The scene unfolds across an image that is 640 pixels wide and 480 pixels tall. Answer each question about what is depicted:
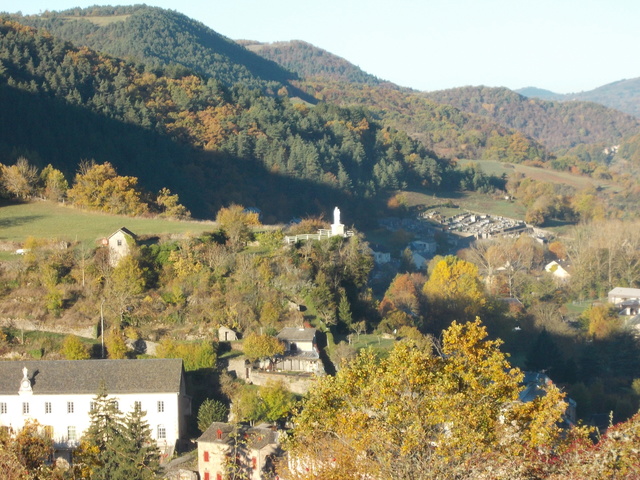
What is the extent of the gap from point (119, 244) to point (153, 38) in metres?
94.4

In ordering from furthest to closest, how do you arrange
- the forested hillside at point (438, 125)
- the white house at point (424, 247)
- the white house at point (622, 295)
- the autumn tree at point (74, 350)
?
the forested hillside at point (438, 125) → the white house at point (424, 247) → the white house at point (622, 295) → the autumn tree at point (74, 350)

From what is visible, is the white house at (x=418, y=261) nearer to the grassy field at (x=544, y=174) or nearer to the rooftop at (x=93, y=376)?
the rooftop at (x=93, y=376)

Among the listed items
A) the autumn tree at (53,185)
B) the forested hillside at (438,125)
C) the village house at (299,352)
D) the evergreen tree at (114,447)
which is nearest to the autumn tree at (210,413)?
the evergreen tree at (114,447)

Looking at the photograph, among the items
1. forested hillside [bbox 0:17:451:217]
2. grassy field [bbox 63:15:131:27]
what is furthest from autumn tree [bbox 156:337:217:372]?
grassy field [bbox 63:15:131:27]

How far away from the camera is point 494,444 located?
37.9ft

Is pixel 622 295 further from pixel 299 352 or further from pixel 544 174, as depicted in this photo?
pixel 544 174

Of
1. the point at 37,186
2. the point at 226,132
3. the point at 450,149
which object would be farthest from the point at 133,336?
the point at 450,149

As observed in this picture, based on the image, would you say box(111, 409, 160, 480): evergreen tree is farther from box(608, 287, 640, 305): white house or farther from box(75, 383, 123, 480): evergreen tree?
box(608, 287, 640, 305): white house

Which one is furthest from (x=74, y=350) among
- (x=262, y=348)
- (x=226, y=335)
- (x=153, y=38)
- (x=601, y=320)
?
(x=153, y=38)

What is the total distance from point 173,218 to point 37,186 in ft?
19.6

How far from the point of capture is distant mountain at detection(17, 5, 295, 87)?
371ft

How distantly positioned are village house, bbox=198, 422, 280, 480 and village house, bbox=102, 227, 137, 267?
10.1 metres

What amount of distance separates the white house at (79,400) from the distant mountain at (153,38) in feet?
278

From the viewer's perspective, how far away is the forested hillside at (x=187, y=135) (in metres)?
59.4
